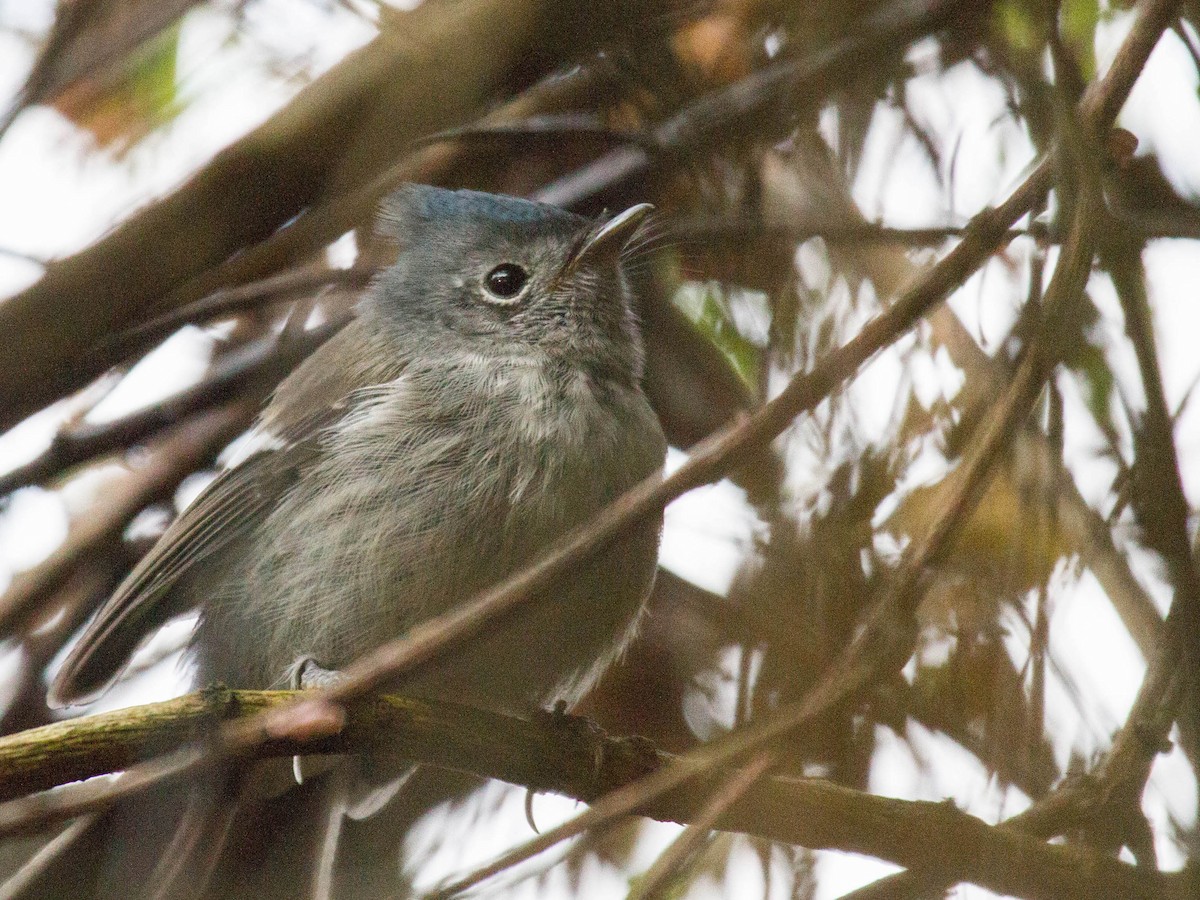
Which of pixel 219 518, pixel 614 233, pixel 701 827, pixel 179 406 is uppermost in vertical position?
pixel 614 233

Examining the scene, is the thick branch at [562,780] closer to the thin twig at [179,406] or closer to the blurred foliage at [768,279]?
the blurred foliage at [768,279]

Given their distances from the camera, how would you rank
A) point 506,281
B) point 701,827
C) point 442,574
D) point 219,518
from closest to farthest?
point 701,827 → point 442,574 → point 219,518 → point 506,281

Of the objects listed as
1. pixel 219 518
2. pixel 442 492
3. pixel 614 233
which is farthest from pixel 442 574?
pixel 614 233

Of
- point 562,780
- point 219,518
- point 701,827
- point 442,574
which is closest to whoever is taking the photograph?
point 701,827

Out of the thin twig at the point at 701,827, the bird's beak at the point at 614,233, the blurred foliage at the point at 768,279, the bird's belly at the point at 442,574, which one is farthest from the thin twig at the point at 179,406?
the thin twig at the point at 701,827

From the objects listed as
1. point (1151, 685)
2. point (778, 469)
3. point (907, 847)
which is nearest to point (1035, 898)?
point (907, 847)

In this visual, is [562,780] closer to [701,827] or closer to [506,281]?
[701,827]

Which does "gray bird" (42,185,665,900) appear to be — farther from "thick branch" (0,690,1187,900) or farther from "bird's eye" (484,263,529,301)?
"thick branch" (0,690,1187,900)
